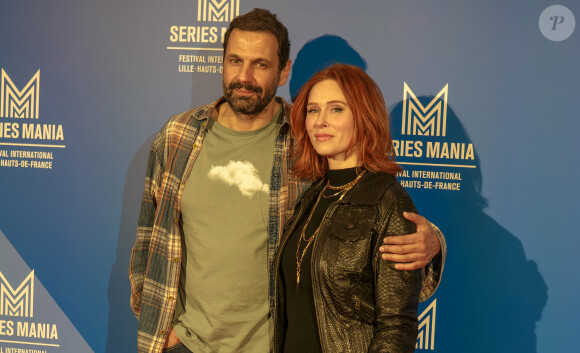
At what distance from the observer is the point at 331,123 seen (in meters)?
1.83

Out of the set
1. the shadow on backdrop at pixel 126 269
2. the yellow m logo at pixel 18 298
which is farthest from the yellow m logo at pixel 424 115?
the yellow m logo at pixel 18 298

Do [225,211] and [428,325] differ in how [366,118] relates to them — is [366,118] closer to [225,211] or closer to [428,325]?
[225,211]

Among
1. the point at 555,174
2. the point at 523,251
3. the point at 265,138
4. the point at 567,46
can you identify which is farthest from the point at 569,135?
the point at 265,138

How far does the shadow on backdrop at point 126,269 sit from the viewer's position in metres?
2.85

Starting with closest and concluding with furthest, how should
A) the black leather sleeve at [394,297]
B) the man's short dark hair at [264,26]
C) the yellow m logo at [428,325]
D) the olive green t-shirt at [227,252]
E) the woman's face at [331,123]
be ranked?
the black leather sleeve at [394,297]
the woman's face at [331,123]
the olive green t-shirt at [227,252]
the man's short dark hair at [264,26]
the yellow m logo at [428,325]

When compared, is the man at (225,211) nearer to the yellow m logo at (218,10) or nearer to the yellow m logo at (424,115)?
the yellow m logo at (218,10)

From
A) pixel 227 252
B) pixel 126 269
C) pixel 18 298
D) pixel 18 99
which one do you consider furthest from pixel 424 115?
pixel 18 298

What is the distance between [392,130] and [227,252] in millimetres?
1070

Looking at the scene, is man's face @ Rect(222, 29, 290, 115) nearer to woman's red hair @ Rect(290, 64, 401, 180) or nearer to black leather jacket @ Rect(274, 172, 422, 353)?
woman's red hair @ Rect(290, 64, 401, 180)

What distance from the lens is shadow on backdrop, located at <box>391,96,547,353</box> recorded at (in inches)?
101

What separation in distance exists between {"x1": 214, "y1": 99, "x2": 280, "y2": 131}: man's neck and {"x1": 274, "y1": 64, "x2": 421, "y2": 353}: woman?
0.23m

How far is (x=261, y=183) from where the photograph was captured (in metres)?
2.13

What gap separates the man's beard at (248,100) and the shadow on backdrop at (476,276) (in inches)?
30.6

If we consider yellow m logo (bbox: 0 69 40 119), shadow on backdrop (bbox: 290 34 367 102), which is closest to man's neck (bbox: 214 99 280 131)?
shadow on backdrop (bbox: 290 34 367 102)
